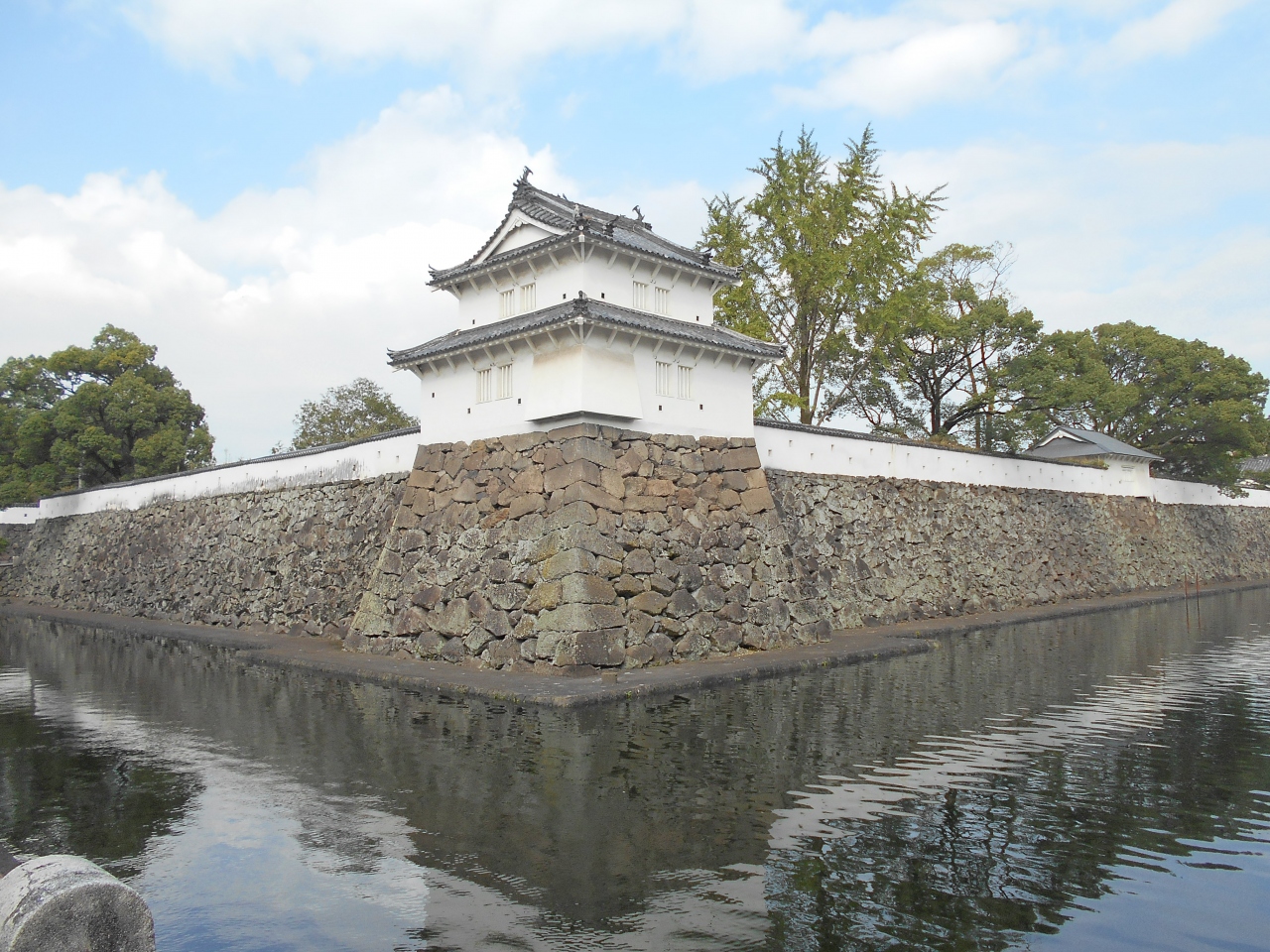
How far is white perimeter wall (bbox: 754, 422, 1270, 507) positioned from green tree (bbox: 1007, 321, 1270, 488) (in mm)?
2141

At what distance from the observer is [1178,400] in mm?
36312

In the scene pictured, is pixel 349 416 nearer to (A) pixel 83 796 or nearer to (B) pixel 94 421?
(B) pixel 94 421

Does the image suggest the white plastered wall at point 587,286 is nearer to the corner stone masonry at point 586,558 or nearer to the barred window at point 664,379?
the barred window at point 664,379

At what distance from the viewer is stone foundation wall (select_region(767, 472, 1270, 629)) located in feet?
65.8

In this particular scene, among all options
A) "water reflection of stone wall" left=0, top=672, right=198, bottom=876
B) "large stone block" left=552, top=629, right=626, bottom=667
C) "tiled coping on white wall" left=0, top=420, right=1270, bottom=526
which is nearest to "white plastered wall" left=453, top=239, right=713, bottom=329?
"tiled coping on white wall" left=0, top=420, right=1270, bottom=526

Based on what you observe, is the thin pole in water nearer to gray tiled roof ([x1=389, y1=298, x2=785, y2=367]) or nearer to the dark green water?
the dark green water

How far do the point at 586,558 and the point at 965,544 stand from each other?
47.2 feet

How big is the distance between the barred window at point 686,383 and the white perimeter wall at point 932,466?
2.82 meters

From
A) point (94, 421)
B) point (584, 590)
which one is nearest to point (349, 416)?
point (94, 421)

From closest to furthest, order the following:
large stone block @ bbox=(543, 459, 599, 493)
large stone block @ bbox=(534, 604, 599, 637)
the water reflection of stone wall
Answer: the water reflection of stone wall
large stone block @ bbox=(534, 604, 599, 637)
large stone block @ bbox=(543, 459, 599, 493)

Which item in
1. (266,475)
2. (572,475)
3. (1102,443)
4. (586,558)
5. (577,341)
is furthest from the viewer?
(1102,443)

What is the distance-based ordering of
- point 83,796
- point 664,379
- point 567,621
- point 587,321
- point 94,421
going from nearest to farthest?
point 83,796 < point 567,621 < point 587,321 < point 664,379 < point 94,421

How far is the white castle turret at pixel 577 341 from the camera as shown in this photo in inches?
588

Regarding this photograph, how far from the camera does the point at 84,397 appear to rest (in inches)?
1326
